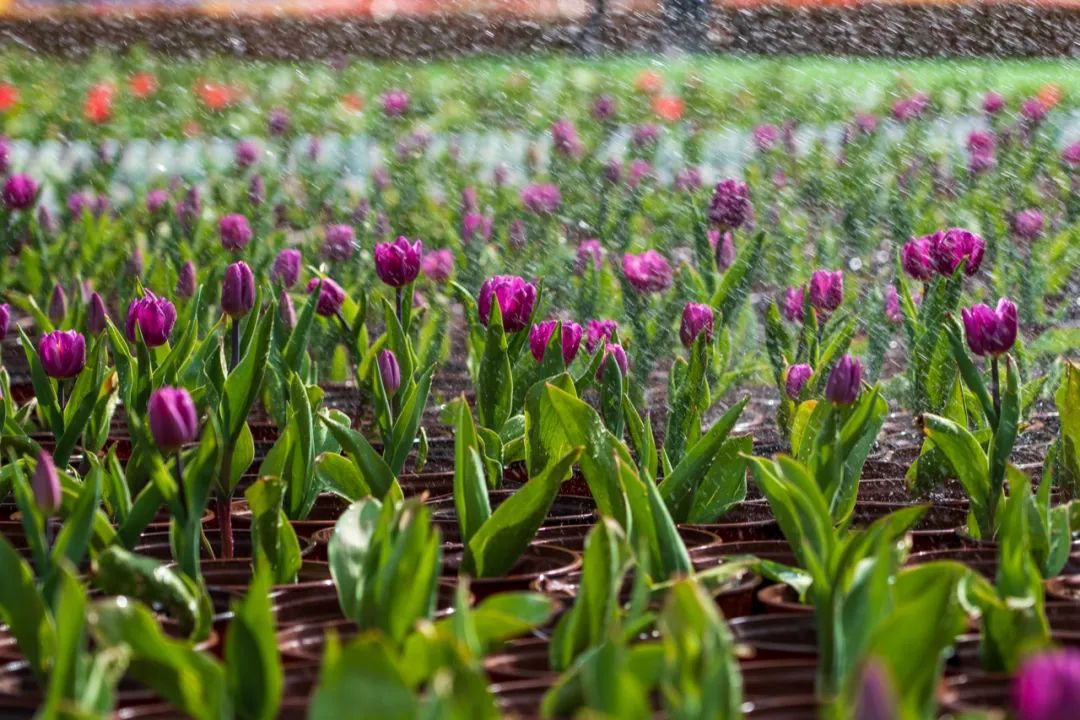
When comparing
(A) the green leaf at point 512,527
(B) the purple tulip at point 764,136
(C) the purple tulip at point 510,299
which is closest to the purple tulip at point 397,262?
(C) the purple tulip at point 510,299

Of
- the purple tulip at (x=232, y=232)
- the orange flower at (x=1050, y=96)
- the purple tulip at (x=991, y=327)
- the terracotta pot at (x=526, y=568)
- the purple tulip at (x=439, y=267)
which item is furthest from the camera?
the orange flower at (x=1050, y=96)

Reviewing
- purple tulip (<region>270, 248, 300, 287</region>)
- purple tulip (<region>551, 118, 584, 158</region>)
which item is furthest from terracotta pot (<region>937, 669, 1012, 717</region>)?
purple tulip (<region>551, 118, 584, 158</region>)

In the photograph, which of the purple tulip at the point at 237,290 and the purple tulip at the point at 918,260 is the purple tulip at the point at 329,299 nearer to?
the purple tulip at the point at 237,290

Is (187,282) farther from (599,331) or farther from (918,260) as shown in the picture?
(918,260)

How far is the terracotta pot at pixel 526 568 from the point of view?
1511mm

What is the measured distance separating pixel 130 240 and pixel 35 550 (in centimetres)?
294

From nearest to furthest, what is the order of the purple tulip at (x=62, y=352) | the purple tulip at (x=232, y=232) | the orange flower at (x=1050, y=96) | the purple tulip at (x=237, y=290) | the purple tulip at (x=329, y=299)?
1. the purple tulip at (x=62, y=352)
2. the purple tulip at (x=237, y=290)
3. the purple tulip at (x=329, y=299)
4. the purple tulip at (x=232, y=232)
5. the orange flower at (x=1050, y=96)

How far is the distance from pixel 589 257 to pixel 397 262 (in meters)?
1.05

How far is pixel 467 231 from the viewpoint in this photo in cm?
359

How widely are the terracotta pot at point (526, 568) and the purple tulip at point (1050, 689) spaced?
32.4 inches

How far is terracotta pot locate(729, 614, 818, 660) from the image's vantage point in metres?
1.32

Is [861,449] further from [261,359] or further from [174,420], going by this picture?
[174,420]

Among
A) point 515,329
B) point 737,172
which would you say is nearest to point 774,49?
point 737,172

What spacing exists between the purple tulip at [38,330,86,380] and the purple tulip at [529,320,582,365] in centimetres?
53
